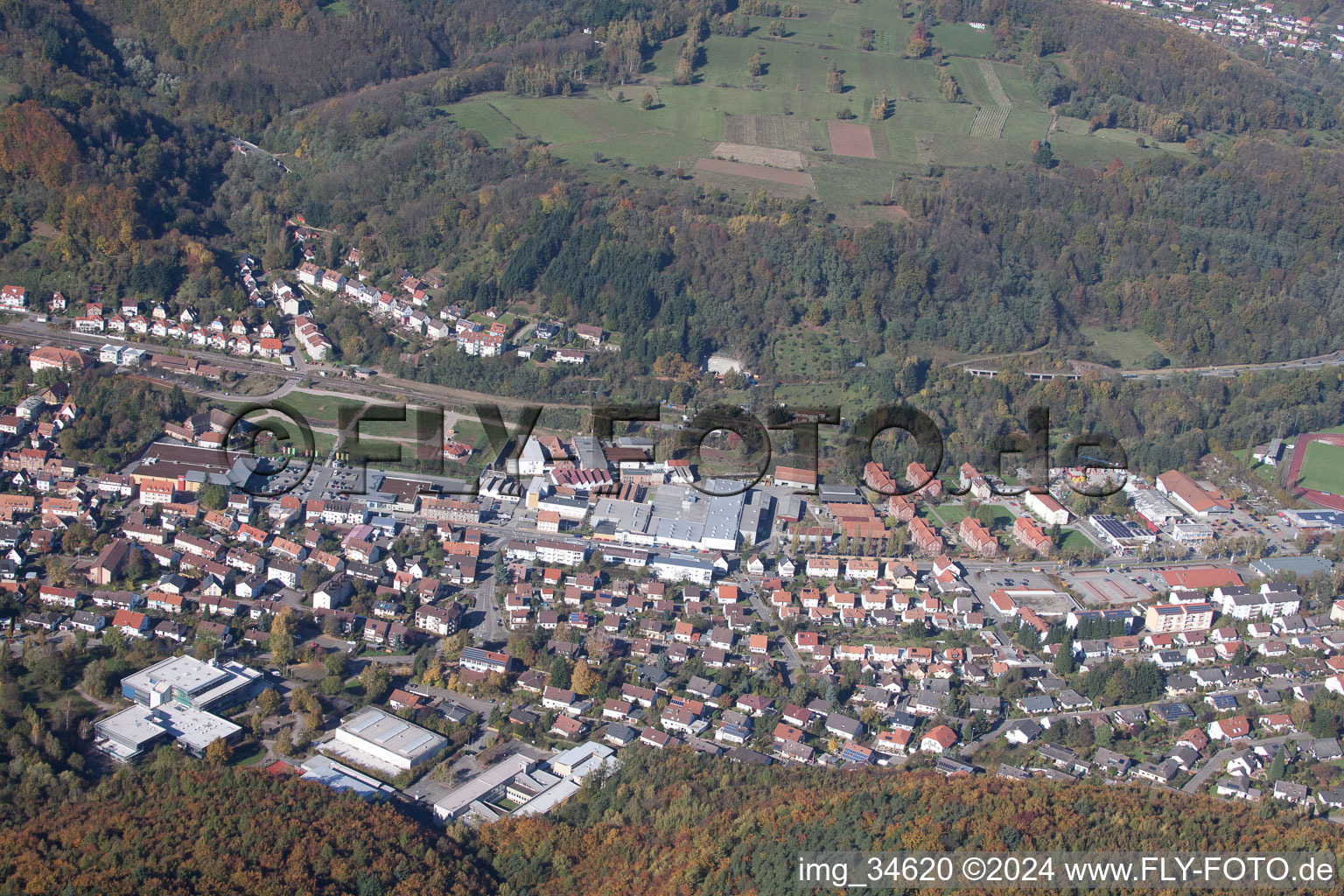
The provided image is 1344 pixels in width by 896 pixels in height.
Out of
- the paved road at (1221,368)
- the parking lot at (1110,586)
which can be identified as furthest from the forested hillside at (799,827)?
the paved road at (1221,368)

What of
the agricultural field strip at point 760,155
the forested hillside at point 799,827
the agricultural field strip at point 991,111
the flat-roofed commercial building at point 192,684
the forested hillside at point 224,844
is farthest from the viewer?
the agricultural field strip at point 991,111

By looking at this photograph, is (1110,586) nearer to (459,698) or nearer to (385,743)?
(459,698)

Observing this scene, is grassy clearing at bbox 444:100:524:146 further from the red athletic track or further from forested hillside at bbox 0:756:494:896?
forested hillside at bbox 0:756:494:896

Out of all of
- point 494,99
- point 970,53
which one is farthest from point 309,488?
point 970,53

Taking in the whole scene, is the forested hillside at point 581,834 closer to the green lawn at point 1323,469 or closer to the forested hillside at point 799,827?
the forested hillside at point 799,827

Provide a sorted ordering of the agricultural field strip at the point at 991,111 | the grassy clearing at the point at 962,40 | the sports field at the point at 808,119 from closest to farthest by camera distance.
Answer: the sports field at the point at 808,119
the agricultural field strip at the point at 991,111
the grassy clearing at the point at 962,40

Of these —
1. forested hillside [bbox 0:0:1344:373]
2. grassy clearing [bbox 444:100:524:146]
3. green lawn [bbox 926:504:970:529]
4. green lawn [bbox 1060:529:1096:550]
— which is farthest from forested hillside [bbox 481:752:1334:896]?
grassy clearing [bbox 444:100:524:146]

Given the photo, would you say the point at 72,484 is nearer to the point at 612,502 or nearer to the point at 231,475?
the point at 231,475
